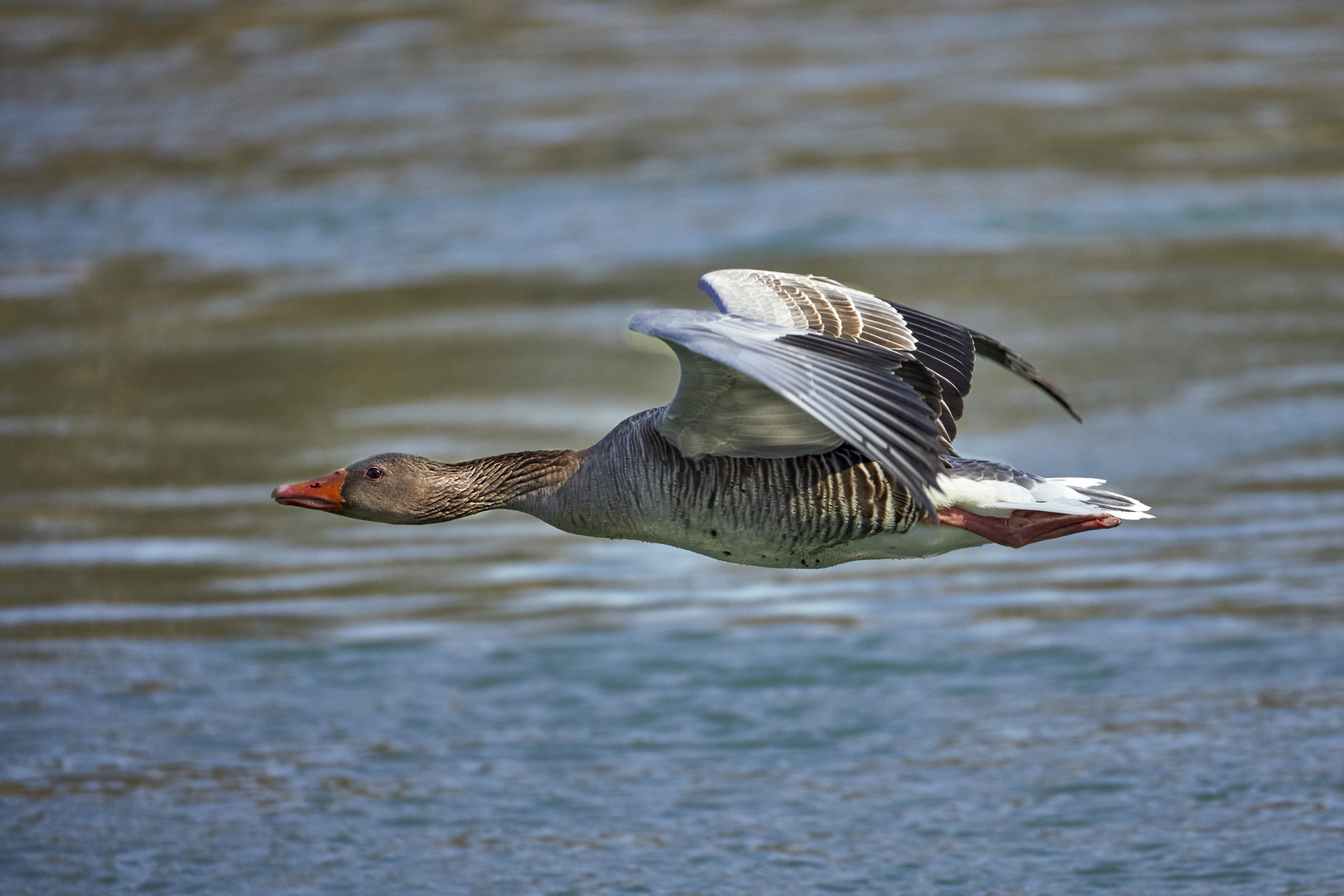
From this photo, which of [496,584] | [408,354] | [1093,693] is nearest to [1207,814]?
[1093,693]

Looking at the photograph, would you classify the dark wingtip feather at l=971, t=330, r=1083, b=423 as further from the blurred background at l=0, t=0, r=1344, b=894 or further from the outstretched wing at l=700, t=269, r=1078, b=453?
the blurred background at l=0, t=0, r=1344, b=894

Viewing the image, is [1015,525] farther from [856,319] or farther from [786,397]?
[786,397]

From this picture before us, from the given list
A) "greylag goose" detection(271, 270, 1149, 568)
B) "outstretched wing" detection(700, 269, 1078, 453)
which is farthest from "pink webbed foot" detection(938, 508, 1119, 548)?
"outstretched wing" detection(700, 269, 1078, 453)

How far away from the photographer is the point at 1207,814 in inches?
317

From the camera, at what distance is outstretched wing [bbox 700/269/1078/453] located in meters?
7.16

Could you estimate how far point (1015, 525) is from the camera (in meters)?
7.06

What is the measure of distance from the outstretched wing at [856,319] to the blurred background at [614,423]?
216 cm

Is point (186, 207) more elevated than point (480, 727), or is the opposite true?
point (186, 207)

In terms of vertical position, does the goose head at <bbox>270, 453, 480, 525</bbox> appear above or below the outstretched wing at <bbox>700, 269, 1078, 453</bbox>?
below

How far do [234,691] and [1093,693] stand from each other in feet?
15.4

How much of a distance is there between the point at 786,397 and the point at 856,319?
1789mm

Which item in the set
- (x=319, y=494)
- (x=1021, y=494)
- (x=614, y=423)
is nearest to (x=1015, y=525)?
(x=1021, y=494)

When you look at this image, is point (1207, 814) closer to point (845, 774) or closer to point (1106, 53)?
point (845, 774)

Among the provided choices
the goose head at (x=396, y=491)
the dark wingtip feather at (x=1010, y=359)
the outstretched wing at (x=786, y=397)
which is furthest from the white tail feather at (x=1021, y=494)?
the goose head at (x=396, y=491)
